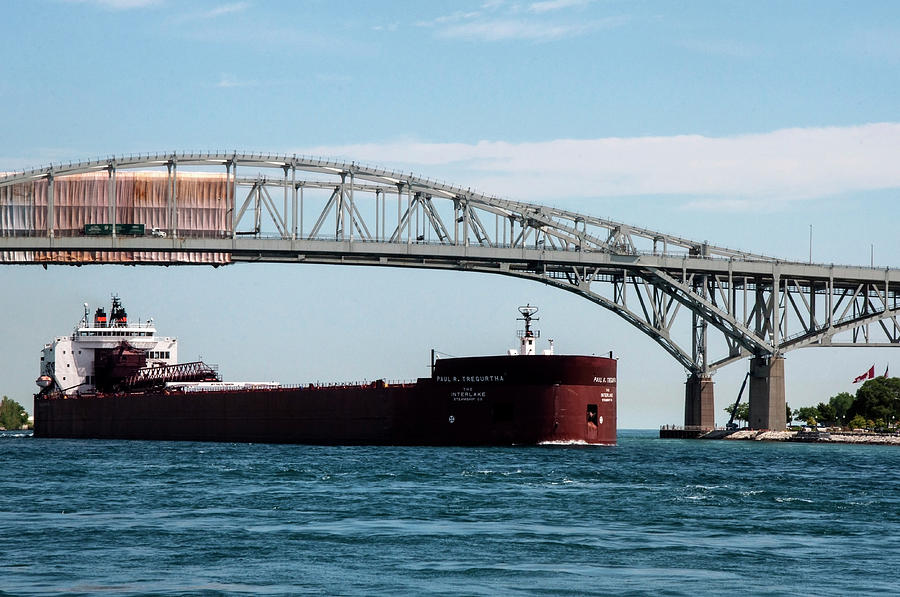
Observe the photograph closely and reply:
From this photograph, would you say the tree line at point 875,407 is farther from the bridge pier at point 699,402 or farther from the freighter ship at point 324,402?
the freighter ship at point 324,402

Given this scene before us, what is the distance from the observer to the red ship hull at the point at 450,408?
51094 mm

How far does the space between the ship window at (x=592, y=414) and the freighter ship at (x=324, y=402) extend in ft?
0.18

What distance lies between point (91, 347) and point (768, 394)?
136ft

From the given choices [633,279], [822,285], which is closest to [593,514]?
[633,279]

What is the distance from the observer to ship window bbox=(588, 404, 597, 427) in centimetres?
5234

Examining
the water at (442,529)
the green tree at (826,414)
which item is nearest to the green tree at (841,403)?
the green tree at (826,414)

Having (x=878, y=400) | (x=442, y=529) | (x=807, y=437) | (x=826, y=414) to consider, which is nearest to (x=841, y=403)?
(x=826, y=414)

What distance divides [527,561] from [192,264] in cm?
4714

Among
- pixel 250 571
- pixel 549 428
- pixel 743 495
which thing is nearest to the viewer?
pixel 250 571

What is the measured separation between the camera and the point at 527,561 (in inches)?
797

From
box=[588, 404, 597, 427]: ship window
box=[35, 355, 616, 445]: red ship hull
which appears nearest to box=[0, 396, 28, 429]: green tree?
box=[35, 355, 616, 445]: red ship hull

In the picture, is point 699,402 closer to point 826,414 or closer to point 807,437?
point 807,437

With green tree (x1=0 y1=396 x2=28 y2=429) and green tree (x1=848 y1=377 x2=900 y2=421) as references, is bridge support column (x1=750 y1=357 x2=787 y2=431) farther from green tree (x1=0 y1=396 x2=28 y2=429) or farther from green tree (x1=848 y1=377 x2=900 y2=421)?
green tree (x1=0 y1=396 x2=28 y2=429)

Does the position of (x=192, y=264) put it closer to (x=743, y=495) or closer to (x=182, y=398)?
(x=182, y=398)
